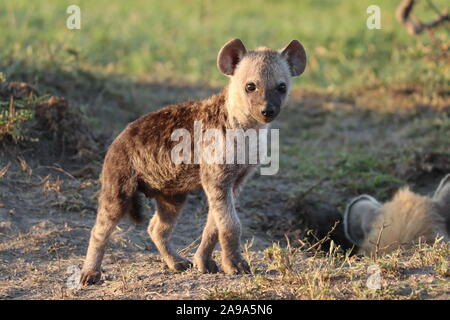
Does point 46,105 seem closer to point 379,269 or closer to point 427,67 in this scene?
point 379,269

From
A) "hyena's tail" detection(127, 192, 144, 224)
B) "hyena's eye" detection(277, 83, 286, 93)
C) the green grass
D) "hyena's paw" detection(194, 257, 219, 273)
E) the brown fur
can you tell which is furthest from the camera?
the green grass

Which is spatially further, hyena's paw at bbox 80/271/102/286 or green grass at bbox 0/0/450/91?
green grass at bbox 0/0/450/91

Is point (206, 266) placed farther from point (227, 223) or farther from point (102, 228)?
point (102, 228)

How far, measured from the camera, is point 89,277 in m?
4.30

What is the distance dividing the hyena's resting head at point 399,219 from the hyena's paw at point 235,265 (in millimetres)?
1639

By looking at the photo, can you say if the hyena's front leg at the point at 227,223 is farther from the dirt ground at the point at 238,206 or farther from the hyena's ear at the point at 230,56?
the hyena's ear at the point at 230,56

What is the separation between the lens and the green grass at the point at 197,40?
8844 millimetres

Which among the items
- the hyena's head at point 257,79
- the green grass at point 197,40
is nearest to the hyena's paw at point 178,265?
the hyena's head at point 257,79

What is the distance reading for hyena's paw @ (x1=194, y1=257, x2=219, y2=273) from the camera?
4.35 m

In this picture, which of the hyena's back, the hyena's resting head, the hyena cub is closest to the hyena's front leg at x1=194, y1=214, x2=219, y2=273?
the hyena cub

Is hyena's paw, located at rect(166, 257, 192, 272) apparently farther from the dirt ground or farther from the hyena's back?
the hyena's back

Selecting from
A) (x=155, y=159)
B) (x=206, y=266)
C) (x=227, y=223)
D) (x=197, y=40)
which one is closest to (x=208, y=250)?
(x=206, y=266)

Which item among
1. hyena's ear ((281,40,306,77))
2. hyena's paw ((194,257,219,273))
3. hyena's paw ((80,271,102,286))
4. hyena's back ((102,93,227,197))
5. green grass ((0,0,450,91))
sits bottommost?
hyena's paw ((80,271,102,286))

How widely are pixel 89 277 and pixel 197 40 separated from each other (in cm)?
709
